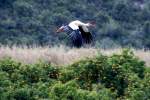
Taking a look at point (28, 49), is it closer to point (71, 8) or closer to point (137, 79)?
point (137, 79)

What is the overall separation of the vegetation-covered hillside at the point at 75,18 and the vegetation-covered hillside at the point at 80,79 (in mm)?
10778

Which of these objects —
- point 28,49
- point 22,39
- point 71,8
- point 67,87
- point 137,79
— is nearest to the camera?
point 67,87

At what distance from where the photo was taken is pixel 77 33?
17.0 meters

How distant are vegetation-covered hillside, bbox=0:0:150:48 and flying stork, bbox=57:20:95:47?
823 cm

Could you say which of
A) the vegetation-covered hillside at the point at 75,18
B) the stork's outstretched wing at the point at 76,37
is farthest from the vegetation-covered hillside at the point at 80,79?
the vegetation-covered hillside at the point at 75,18

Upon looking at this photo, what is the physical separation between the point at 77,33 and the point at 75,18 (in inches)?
576

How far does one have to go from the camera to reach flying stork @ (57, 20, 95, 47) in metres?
16.9

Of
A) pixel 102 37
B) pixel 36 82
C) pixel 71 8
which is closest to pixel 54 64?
pixel 36 82

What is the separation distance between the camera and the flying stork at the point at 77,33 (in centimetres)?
1692

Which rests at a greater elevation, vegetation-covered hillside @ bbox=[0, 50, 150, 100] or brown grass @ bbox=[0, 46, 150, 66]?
brown grass @ bbox=[0, 46, 150, 66]

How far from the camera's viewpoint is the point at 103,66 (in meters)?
14.6

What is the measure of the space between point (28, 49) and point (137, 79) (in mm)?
3342

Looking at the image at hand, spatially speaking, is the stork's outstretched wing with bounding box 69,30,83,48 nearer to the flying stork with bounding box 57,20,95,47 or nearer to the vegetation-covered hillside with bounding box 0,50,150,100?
the flying stork with bounding box 57,20,95,47

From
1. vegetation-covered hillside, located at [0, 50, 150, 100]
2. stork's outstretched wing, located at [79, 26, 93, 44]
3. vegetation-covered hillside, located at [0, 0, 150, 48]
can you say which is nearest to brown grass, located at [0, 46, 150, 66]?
vegetation-covered hillside, located at [0, 50, 150, 100]
